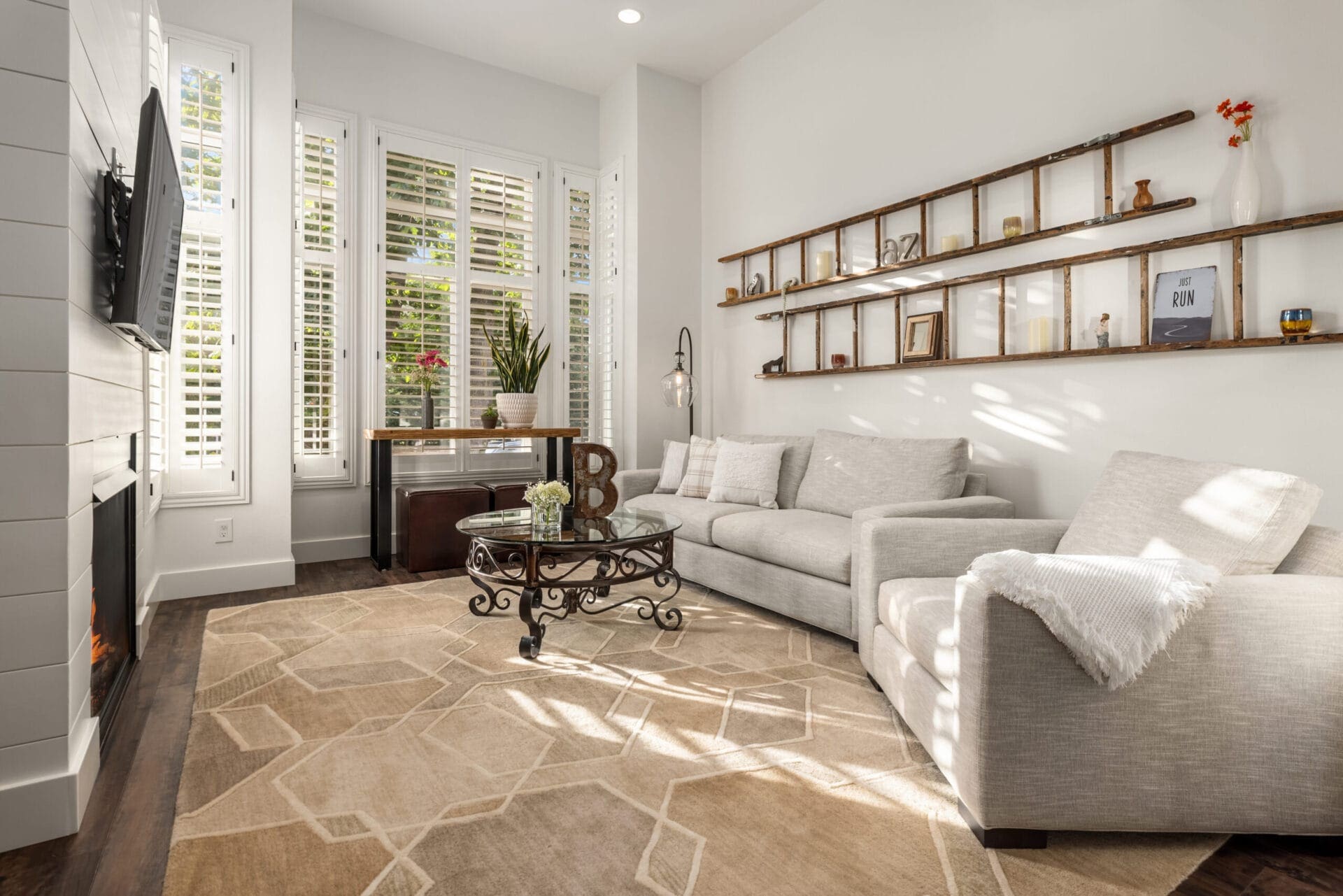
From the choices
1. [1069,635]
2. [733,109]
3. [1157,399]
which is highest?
[733,109]

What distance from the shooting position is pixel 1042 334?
3.06 m

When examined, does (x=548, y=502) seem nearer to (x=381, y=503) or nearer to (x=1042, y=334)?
(x=381, y=503)

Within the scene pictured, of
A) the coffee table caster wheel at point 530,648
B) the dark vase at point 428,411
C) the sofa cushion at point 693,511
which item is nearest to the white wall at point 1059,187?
the sofa cushion at point 693,511

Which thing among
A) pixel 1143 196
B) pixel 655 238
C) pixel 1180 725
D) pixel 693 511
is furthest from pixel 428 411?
pixel 1180 725

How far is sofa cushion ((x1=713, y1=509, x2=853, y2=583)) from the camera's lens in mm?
2879

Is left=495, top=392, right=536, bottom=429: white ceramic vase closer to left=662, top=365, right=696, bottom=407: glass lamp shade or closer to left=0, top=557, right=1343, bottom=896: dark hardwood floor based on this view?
left=662, top=365, right=696, bottom=407: glass lamp shade

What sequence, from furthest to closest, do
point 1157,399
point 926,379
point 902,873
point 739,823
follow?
point 926,379 < point 1157,399 < point 739,823 < point 902,873

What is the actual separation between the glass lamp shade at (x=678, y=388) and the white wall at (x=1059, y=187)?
0.42 meters

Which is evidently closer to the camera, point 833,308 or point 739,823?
point 739,823

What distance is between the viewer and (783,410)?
15.0 feet

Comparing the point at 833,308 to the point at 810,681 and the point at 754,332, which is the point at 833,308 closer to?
the point at 754,332

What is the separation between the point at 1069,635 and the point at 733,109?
453cm

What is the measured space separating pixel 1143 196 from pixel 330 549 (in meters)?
4.67

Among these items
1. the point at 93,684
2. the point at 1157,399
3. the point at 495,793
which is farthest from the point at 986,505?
the point at 93,684
